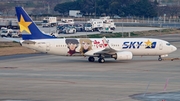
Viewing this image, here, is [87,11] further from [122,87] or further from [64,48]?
[122,87]

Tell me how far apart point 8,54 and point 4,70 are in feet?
56.2

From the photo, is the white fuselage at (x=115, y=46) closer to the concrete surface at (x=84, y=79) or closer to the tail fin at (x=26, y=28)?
the tail fin at (x=26, y=28)

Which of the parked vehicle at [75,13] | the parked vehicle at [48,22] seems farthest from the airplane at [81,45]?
the parked vehicle at [75,13]

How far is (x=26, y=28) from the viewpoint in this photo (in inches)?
2334

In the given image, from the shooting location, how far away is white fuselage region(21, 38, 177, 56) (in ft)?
193

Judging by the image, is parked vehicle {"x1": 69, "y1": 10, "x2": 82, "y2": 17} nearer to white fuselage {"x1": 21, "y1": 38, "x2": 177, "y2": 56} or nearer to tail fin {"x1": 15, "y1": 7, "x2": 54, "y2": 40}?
white fuselage {"x1": 21, "y1": 38, "x2": 177, "y2": 56}

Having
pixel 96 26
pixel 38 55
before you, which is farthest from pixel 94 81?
pixel 96 26

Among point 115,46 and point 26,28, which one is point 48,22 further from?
point 115,46

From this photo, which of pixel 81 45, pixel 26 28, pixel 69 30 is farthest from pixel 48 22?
pixel 81 45

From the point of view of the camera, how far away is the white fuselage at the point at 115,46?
193 feet

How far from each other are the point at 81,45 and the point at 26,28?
588cm

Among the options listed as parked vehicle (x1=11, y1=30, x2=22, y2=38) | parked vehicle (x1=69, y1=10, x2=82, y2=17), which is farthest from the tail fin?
parked vehicle (x1=69, y1=10, x2=82, y2=17)

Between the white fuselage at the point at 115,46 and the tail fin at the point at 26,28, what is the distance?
778 millimetres

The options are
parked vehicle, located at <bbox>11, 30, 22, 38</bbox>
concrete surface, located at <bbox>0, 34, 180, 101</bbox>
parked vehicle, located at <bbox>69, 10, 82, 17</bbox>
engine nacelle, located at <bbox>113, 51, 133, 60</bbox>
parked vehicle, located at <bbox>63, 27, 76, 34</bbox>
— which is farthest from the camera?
parked vehicle, located at <bbox>69, 10, 82, 17</bbox>
